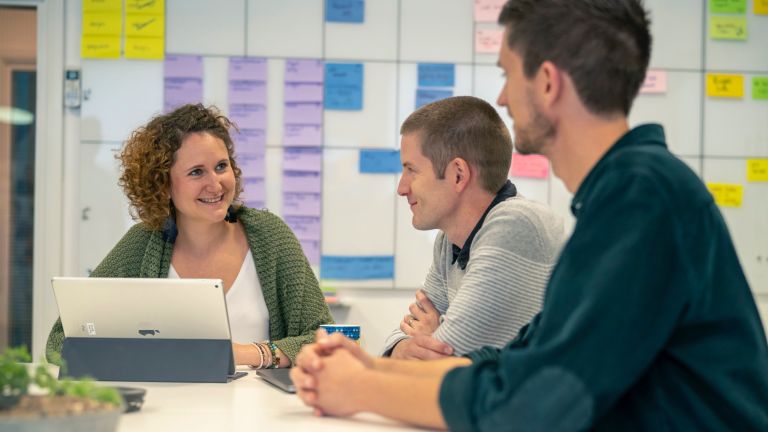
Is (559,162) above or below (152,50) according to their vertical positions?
below

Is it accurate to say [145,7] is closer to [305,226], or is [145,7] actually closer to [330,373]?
[305,226]

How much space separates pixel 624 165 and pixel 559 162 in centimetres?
20

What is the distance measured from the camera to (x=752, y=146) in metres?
3.56

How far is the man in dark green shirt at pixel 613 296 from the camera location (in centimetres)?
104

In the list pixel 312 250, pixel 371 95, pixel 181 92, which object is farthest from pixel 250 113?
pixel 312 250

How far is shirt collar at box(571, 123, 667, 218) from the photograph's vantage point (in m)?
1.18

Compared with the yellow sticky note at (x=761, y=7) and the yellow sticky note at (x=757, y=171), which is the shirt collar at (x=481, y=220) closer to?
the yellow sticky note at (x=757, y=171)

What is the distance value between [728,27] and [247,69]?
77.9 inches

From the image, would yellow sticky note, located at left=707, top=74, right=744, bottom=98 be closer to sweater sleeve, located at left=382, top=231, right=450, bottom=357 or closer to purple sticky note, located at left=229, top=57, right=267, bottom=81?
purple sticky note, located at left=229, top=57, right=267, bottom=81

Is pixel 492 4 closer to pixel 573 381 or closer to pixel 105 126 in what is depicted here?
pixel 105 126

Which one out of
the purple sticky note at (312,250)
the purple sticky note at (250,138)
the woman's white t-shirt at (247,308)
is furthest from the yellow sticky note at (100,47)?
the woman's white t-shirt at (247,308)

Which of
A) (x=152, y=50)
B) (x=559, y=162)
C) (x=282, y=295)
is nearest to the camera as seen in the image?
(x=559, y=162)

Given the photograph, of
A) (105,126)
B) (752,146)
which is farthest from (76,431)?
(752,146)

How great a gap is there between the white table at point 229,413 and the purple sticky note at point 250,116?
5.92 ft
